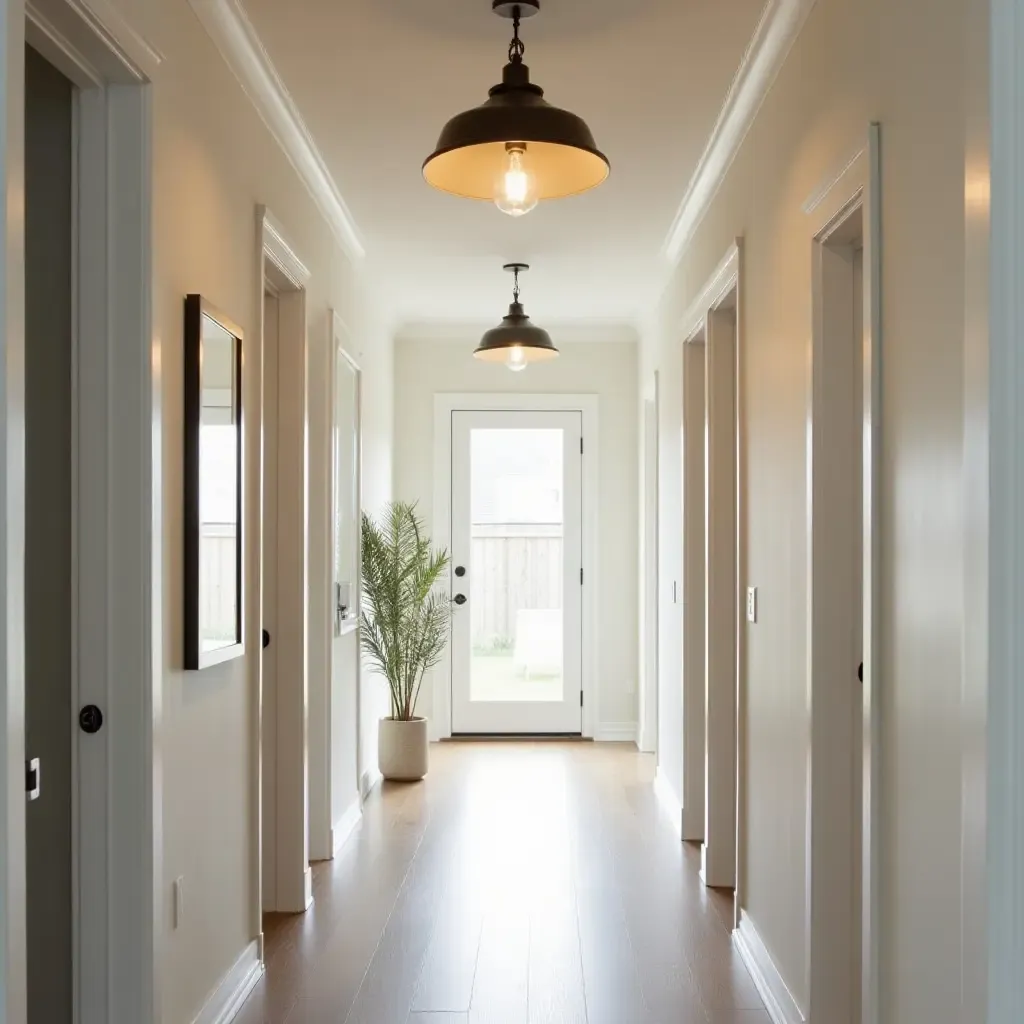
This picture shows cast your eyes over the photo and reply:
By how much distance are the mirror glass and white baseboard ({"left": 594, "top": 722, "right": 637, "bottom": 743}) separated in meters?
4.95

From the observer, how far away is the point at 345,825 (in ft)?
17.1

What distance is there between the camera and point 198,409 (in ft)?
9.26

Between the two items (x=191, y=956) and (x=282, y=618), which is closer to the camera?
(x=191, y=956)

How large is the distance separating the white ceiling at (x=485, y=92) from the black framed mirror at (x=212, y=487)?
90cm

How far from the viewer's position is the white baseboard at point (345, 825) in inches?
194

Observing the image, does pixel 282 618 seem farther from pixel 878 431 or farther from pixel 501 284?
pixel 501 284

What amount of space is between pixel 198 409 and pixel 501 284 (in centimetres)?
399

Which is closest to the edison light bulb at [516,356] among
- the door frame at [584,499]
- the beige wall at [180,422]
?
the door frame at [584,499]

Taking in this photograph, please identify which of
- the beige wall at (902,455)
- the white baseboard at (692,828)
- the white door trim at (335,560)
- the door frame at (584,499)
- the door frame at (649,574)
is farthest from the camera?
the door frame at (584,499)

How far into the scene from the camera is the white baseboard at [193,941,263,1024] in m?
3.02

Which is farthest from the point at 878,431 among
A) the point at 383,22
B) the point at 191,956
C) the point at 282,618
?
the point at 282,618

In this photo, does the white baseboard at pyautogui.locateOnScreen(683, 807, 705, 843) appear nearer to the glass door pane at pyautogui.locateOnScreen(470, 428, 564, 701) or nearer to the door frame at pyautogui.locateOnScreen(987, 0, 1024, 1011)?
the glass door pane at pyautogui.locateOnScreen(470, 428, 564, 701)

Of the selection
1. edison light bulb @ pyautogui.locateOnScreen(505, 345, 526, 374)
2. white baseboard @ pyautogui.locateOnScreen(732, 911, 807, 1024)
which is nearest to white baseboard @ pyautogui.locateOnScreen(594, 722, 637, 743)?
edison light bulb @ pyautogui.locateOnScreen(505, 345, 526, 374)

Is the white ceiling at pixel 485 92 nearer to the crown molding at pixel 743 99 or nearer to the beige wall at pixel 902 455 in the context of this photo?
the crown molding at pixel 743 99
